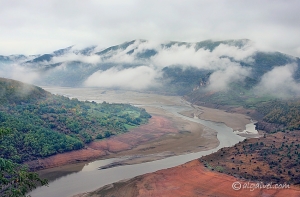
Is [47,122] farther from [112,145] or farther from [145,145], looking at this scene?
[145,145]

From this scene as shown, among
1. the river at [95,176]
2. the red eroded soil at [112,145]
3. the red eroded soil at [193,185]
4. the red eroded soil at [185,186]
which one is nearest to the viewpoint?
the red eroded soil at [193,185]

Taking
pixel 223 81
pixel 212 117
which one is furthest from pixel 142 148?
pixel 223 81

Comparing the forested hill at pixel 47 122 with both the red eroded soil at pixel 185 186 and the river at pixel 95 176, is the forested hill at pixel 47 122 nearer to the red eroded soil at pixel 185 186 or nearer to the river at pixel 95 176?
the river at pixel 95 176

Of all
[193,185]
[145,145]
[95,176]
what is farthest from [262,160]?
[95,176]

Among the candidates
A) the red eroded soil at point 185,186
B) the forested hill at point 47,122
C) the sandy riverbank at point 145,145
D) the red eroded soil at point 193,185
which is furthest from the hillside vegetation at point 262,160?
the forested hill at point 47,122

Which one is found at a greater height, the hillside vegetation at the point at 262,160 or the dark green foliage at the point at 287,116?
the dark green foliage at the point at 287,116
